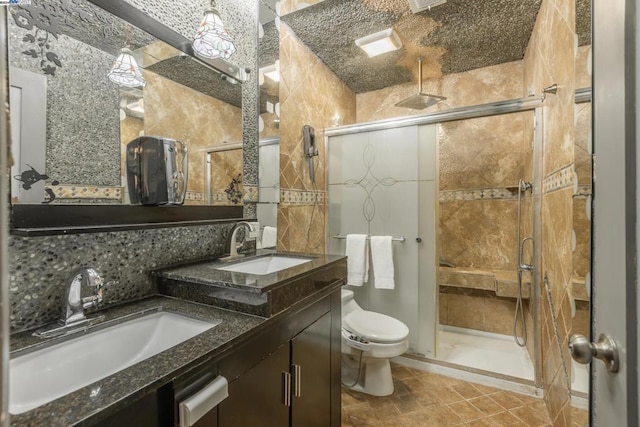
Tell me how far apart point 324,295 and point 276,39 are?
66.9 inches

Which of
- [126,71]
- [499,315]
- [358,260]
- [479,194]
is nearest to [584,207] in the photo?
[126,71]

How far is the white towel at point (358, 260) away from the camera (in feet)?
7.80

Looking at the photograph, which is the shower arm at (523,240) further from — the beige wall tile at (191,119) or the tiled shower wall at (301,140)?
the beige wall tile at (191,119)

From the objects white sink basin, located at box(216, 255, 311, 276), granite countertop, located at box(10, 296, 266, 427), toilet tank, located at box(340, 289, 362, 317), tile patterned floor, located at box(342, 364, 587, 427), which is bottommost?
tile patterned floor, located at box(342, 364, 587, 427)

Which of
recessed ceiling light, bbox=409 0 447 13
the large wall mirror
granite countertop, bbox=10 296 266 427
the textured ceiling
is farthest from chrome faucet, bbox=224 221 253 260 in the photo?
recessed ceiling light, bbox=409 0 447 13

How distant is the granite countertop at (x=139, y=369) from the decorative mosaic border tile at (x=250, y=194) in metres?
0.83

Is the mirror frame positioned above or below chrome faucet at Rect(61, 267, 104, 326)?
above

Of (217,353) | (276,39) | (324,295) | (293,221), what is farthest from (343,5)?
(217,353)

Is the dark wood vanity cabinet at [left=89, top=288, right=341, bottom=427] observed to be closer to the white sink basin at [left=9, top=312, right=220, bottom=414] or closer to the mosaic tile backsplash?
the white sink basin at [left=9, top=312, right=220, bottom=414]

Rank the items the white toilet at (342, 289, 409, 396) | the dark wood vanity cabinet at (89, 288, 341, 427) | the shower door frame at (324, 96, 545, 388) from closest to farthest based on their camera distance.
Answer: the dark wood vanity cabinet at (89, 288, 341, 427), the white toilet at (342, 289, 409, 396), the shower door frame at (324, 96, 545, 388)

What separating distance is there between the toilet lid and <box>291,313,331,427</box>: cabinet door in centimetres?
58

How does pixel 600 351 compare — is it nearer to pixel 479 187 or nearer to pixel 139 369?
pixel 139 369

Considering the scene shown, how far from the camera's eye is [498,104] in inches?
78.5

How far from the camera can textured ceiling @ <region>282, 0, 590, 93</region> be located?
1998mm
